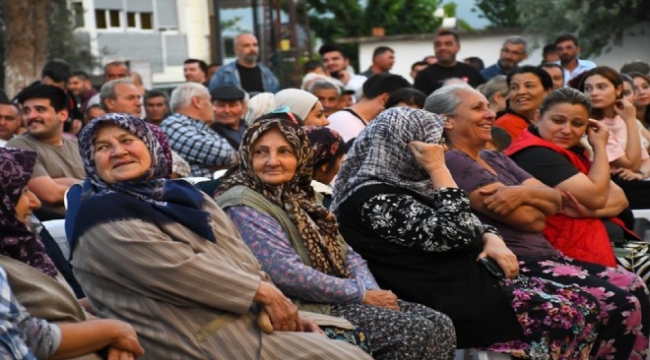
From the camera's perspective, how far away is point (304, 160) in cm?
541

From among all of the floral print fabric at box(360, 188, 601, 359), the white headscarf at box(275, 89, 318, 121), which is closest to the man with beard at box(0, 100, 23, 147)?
the white headscarf at box(275, 89, 318, 121)

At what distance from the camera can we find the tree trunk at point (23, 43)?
19797mm

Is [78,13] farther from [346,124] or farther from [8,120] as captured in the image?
[346,124]

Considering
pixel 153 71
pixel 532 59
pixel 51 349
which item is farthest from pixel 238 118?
pixel 153 71

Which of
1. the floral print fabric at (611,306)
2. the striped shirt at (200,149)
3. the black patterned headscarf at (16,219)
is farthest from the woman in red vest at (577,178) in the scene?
the black patterned headscarf at (16,219)

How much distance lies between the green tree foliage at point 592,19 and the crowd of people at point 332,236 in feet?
66.4

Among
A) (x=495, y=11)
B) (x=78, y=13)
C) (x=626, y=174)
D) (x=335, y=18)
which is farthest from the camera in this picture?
(x=495, y=11)

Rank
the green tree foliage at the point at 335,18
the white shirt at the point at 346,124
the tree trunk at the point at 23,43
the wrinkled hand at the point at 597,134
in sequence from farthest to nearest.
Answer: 1. the green tree foliage at the point at 335,18
2. the tree trunk at the point at 23,43
3. the white shirt at the point at 346,124
4. the wrinkled hand at the point at 597,134

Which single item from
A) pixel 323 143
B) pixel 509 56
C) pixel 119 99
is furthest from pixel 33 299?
pixel 509 56

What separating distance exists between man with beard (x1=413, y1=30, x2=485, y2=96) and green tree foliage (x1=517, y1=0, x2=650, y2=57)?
50.6ft

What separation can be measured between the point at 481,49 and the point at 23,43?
15272 millimetres

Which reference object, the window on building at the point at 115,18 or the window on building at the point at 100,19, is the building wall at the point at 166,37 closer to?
the window on building at the point at 115,18

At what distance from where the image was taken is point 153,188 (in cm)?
461

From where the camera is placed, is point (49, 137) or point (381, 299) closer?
point (381, 299)
